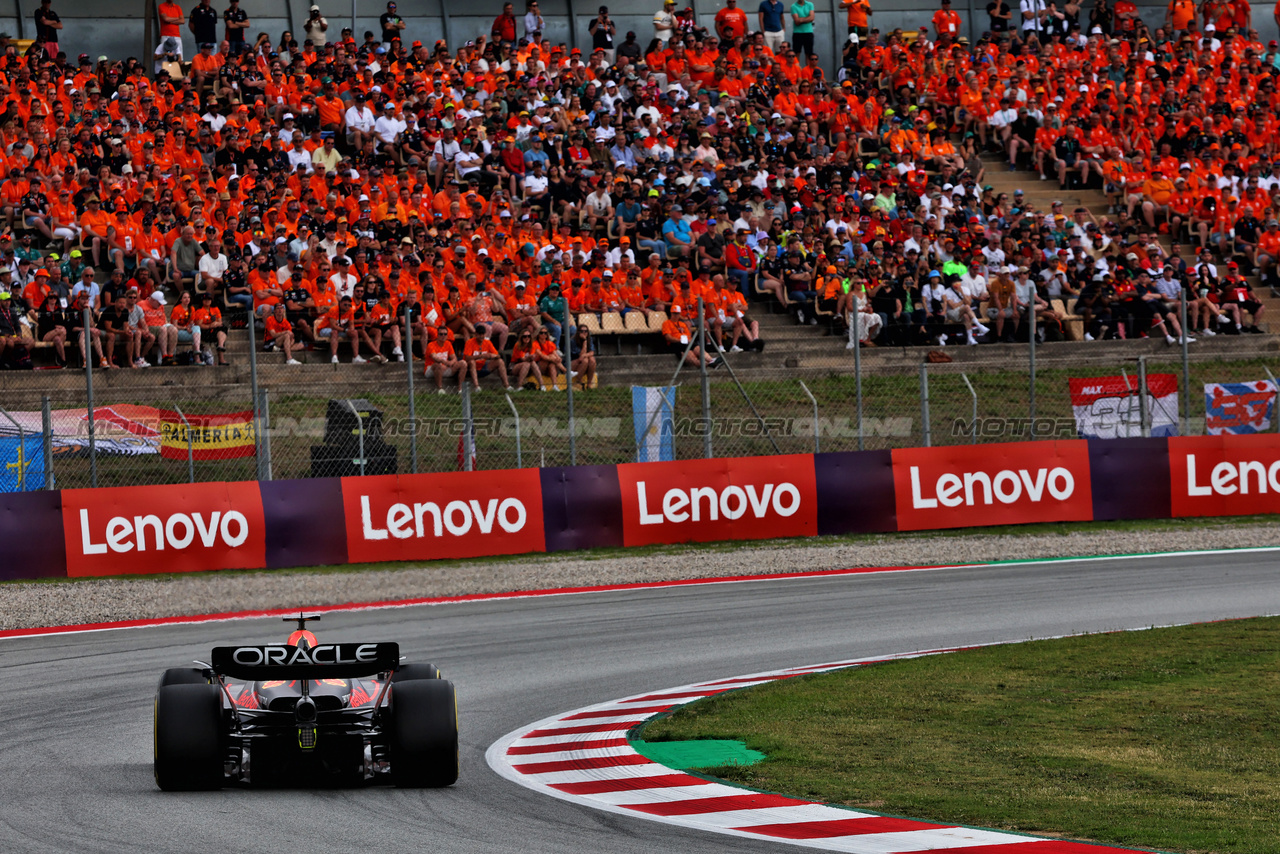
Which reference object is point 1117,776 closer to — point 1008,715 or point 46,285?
point 1008,715

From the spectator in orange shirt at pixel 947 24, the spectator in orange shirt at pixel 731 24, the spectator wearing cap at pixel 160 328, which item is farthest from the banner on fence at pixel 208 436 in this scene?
the spectator in orange shirt at pixel 947 24

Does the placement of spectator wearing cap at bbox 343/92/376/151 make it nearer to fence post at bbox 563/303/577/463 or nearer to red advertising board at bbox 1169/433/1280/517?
fence post at bbox 563/303/577/463

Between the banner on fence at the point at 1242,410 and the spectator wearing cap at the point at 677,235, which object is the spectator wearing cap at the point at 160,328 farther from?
the banner on fence at the point at 1242,410

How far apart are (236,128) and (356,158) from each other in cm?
167

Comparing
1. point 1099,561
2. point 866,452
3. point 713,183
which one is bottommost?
point 1099,561

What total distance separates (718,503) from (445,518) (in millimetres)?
3029

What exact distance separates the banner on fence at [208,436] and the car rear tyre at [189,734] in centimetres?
929

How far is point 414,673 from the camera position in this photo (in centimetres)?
774

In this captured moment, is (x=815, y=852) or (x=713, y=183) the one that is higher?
(x=713, y=183)

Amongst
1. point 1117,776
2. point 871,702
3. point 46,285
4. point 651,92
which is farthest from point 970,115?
point 1117,776

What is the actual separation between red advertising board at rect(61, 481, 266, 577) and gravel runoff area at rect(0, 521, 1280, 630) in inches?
7.3

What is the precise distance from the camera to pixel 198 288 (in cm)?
2011

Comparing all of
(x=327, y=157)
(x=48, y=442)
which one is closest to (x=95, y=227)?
(x=327, y=157)

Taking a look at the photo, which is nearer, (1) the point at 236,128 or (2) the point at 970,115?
(1) the point at 236,128
